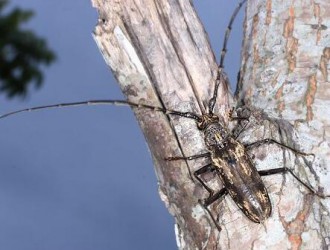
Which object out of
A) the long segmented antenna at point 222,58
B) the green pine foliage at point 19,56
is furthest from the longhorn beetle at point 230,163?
the green pine foliage at point 19,56

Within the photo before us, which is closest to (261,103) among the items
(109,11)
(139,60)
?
(139,60)

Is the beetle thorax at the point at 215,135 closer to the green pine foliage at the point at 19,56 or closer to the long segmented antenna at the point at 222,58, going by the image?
the long segmented antenna at the point at 222,58

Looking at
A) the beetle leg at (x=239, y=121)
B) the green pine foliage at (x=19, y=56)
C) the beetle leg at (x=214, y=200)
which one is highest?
the green pine foliage at (x=19, y=56)

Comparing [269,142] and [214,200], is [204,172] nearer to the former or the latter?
[214,200]

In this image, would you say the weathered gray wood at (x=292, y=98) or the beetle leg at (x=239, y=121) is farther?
the beetle leg at (x=239, y=121)

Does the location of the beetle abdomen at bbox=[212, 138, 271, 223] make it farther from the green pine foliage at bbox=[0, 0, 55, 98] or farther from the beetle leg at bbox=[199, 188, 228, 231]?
the green pine foliage at bbox=[0, 0, 55, 98]

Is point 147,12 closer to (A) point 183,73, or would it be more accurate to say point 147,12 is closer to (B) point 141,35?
(B) point 141,35
